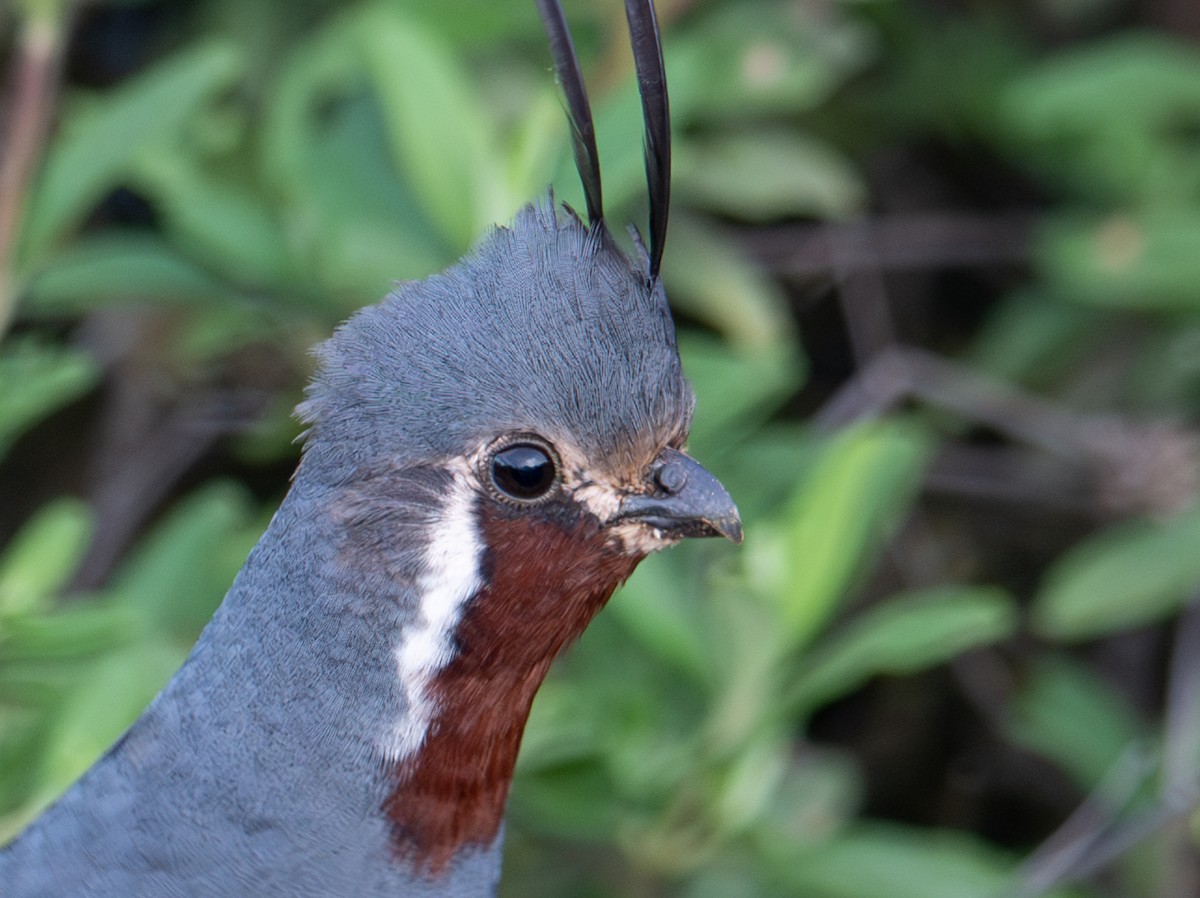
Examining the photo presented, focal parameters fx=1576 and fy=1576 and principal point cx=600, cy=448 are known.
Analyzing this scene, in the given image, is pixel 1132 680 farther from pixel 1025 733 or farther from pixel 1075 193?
pixel 1075 193

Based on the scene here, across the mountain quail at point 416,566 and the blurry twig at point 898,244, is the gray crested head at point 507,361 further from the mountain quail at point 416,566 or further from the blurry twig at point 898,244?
the blurry twig at point 898,244

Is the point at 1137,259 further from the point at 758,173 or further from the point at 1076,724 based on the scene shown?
the point at 1076,724

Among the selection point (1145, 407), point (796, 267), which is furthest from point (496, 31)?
point (1145, 407)

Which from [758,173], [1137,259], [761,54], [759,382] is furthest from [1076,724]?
[761,54]

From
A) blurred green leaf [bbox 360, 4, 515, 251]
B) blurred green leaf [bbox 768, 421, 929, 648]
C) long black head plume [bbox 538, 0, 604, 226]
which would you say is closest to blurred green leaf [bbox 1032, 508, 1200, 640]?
blurred green leaf [bbox 768, 421, 929, 648]

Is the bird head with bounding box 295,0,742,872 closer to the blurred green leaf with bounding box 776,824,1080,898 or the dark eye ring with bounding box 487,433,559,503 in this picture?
the dark eye ring with bounding box 487,433,559,503

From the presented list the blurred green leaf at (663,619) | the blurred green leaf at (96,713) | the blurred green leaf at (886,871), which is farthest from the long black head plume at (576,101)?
the blurred green leaf at (886,871)
